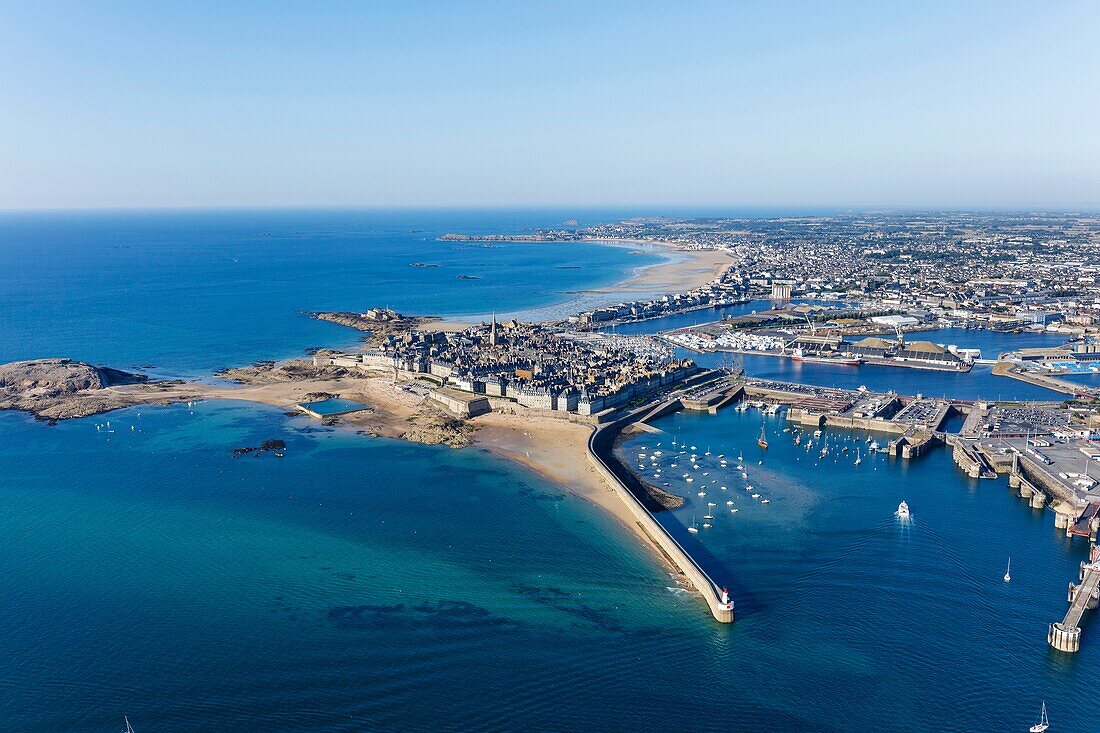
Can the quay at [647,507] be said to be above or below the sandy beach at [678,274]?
below

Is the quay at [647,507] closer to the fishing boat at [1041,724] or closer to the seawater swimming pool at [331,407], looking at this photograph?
the fishing boat at [1041,724]

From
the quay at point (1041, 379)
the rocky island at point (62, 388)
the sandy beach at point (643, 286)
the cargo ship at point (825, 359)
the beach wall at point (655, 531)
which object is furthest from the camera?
the sandy beach at point (643, 286)

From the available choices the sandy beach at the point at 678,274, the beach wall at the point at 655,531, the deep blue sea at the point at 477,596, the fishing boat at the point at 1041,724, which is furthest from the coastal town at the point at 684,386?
the sandy beach at the point at 678,274

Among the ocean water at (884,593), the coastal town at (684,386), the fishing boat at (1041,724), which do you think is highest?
the coastal town at (684,386)

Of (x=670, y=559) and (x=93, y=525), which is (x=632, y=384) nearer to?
(x=670, y=559)

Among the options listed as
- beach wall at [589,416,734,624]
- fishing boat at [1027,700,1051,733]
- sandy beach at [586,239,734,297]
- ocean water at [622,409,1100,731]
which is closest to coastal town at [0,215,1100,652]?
beach wall at [589,416,734,624]

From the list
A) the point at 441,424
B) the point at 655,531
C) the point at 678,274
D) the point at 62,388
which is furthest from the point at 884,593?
the point at 678,274

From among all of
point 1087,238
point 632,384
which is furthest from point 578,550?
point 1087,238
